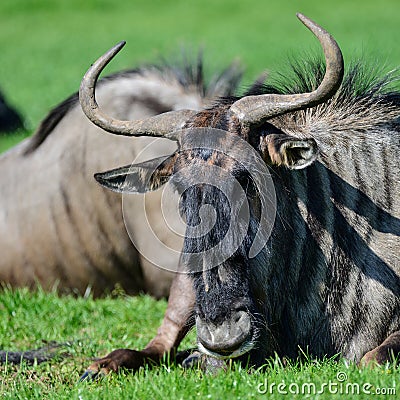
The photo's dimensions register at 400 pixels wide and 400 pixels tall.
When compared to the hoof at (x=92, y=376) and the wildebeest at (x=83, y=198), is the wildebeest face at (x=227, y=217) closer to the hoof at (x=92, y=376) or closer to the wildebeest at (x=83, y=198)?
the hoof at (x=92, y=376)

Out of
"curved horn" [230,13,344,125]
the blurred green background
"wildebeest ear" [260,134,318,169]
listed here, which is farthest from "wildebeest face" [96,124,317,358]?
the blurred green background

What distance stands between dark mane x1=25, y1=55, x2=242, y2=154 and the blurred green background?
20.5ft

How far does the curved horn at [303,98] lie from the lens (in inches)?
183

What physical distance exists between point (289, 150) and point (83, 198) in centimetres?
370

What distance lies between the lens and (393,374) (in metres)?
4.23

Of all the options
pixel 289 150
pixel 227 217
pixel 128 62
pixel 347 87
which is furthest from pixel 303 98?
pixel 128 62

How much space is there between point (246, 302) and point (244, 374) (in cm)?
36

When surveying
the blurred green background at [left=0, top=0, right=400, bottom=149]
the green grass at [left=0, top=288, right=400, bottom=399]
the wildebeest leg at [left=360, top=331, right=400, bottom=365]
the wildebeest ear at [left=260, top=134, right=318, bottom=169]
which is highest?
the blurred green background at [left=0, top=0, right=400, bottom=149]

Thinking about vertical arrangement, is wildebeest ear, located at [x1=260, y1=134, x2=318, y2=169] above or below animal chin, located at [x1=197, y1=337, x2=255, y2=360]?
above

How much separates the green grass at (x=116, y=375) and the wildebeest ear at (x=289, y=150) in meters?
1.02

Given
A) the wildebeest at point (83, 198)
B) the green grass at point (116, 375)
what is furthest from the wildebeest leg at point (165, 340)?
the wildebeest at point (83, 198)

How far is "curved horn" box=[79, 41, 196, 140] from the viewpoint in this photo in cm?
512

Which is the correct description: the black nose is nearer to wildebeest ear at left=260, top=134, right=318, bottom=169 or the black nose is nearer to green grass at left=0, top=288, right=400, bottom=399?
green grass at left=0, top=288, right=400, bottom=399

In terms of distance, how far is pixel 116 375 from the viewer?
523 cm
